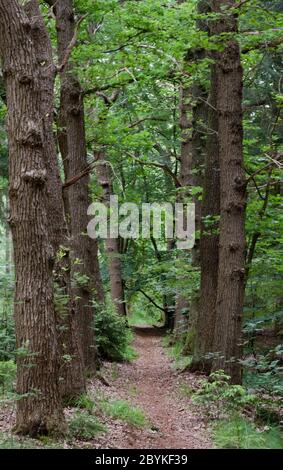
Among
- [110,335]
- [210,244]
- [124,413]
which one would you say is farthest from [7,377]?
[110,335]

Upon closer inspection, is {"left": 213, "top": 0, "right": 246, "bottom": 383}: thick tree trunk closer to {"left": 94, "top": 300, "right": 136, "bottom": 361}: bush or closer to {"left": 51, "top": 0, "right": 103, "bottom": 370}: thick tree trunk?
{"left": 51, "top": 0, "right": 103, "bottom": 370}: thick tree trunk

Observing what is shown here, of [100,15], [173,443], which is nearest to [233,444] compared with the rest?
[173,443]

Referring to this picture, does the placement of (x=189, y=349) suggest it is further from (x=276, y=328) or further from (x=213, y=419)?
(x=213, y=419)

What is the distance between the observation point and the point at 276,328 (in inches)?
634

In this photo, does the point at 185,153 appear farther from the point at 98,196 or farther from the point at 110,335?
the point at 110,335

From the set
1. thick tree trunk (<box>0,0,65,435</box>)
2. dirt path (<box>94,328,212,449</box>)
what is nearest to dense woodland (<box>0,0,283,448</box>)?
thick tree trunk (<box>0,0,65,435</box>)

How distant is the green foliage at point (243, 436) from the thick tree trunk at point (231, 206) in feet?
5.67

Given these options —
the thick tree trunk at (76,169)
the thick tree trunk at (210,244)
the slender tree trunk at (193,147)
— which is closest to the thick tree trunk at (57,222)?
the thick tree trunk at (76,169)

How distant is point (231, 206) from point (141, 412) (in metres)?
3.87

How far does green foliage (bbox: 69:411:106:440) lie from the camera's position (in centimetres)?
661

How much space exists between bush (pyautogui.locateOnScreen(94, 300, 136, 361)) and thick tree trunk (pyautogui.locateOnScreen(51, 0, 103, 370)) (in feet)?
8.74

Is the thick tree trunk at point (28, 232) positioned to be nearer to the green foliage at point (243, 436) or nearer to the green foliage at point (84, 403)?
the green foliage at point (84, 403)

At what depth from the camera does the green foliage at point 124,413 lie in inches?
329

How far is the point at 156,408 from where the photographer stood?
10258mm
